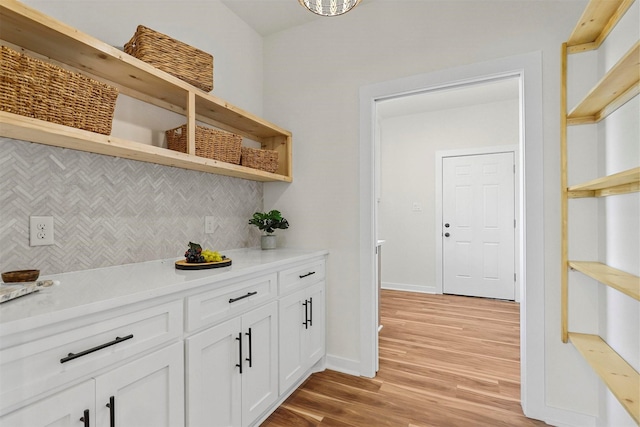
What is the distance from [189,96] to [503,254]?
4.30 meters

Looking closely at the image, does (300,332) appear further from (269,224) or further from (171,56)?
(171,56)

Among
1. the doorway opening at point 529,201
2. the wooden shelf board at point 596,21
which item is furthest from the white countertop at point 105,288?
the wooden shelf board at point 596,21

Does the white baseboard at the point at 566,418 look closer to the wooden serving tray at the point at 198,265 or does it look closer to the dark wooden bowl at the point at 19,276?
the wooden serving tray at the point at 198,265

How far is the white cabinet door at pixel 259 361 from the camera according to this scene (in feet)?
5.13

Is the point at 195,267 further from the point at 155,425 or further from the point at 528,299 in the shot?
the point at 528,299

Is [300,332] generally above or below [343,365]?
above

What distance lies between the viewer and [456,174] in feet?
14.9

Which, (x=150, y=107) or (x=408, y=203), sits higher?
(x=150, y=107)

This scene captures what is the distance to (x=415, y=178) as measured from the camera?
481cm

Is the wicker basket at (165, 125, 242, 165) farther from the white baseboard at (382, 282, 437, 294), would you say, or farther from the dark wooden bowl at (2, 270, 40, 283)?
the white baseboard at (382, 282, 437, 294)

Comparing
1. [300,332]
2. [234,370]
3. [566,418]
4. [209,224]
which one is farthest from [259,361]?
[566,418]

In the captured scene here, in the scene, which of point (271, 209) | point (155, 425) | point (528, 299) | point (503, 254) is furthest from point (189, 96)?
point (503, 254)

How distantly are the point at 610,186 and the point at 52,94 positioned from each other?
7.62 ft

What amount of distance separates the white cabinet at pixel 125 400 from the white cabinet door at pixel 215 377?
5 cm
